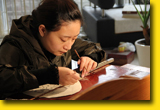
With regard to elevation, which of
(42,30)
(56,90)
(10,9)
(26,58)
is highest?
(10,9)

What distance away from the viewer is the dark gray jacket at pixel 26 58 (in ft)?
3.05

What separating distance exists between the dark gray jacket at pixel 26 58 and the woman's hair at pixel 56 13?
10 cm

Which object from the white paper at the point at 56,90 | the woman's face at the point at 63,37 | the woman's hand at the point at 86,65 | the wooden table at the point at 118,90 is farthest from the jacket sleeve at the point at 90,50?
the wooden table at the point at 118,90

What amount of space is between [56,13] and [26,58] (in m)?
0.24

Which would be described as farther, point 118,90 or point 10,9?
point 10,9

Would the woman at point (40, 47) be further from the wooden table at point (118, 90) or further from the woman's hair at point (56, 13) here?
the wooden table at point (118, 90)

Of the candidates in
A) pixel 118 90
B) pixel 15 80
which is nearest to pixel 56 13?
pixel 15 80

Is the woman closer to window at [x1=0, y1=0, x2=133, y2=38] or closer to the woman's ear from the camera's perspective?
the woman's ear

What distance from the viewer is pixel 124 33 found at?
2.87 meters

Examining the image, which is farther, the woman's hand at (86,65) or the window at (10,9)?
the window at (10,9)

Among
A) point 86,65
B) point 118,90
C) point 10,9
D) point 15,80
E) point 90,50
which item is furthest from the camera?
point 10,9

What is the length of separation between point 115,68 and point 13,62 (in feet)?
1.59

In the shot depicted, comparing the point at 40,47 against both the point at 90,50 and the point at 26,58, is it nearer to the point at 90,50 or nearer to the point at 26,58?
the point at 26,58

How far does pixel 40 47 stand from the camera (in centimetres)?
115
